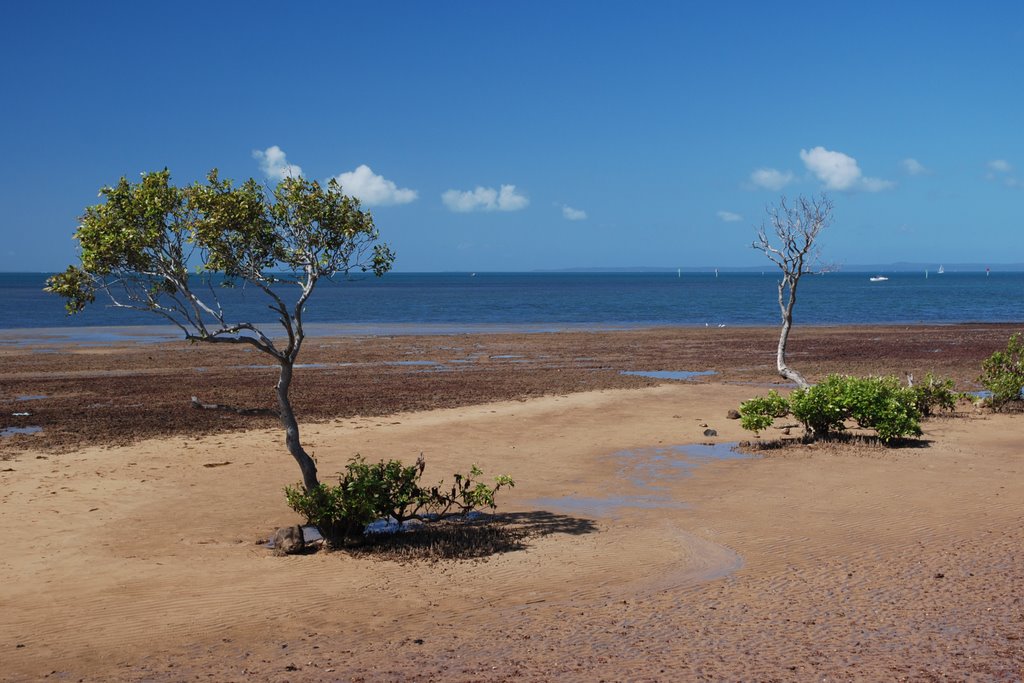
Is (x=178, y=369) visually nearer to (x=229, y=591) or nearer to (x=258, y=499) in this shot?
(x=258, y=499)

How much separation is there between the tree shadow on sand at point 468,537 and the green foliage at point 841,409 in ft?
21.9

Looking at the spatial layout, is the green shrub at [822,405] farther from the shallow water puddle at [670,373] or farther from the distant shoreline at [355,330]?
the distant shoreline at [355,330]

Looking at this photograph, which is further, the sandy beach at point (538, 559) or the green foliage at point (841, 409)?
the green foliage at point (841, 409)

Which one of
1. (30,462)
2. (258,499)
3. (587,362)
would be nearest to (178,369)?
(587,362)

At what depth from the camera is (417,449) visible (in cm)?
1855

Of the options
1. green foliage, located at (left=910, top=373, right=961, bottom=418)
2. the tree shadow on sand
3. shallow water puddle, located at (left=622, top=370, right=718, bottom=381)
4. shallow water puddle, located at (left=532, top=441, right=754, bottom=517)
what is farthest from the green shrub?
shallow water puddle, located at (left=622, top=370, right=718, bottom=381)

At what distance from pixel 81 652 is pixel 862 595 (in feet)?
24.8

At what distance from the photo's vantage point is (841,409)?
Answer: 18078 millimetres

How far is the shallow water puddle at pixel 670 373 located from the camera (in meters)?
32.2

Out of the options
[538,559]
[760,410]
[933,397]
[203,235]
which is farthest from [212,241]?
[933,397]

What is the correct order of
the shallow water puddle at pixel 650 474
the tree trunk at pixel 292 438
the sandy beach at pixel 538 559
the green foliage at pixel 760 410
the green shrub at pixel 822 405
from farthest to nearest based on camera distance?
the green foliage at pixel 760 410
the green shrub at pixel 822 405
the shallow water puddle at pixel 650 474
the tree trunk at pixel 292 438
the sandy beach at pixel 538 559

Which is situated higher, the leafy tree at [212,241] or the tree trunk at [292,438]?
the leafy tree at [212,241]

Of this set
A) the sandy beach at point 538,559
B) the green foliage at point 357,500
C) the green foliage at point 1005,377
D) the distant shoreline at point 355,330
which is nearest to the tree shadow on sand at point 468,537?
the sandy beach at point 538,559

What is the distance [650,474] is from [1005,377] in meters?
11.4
